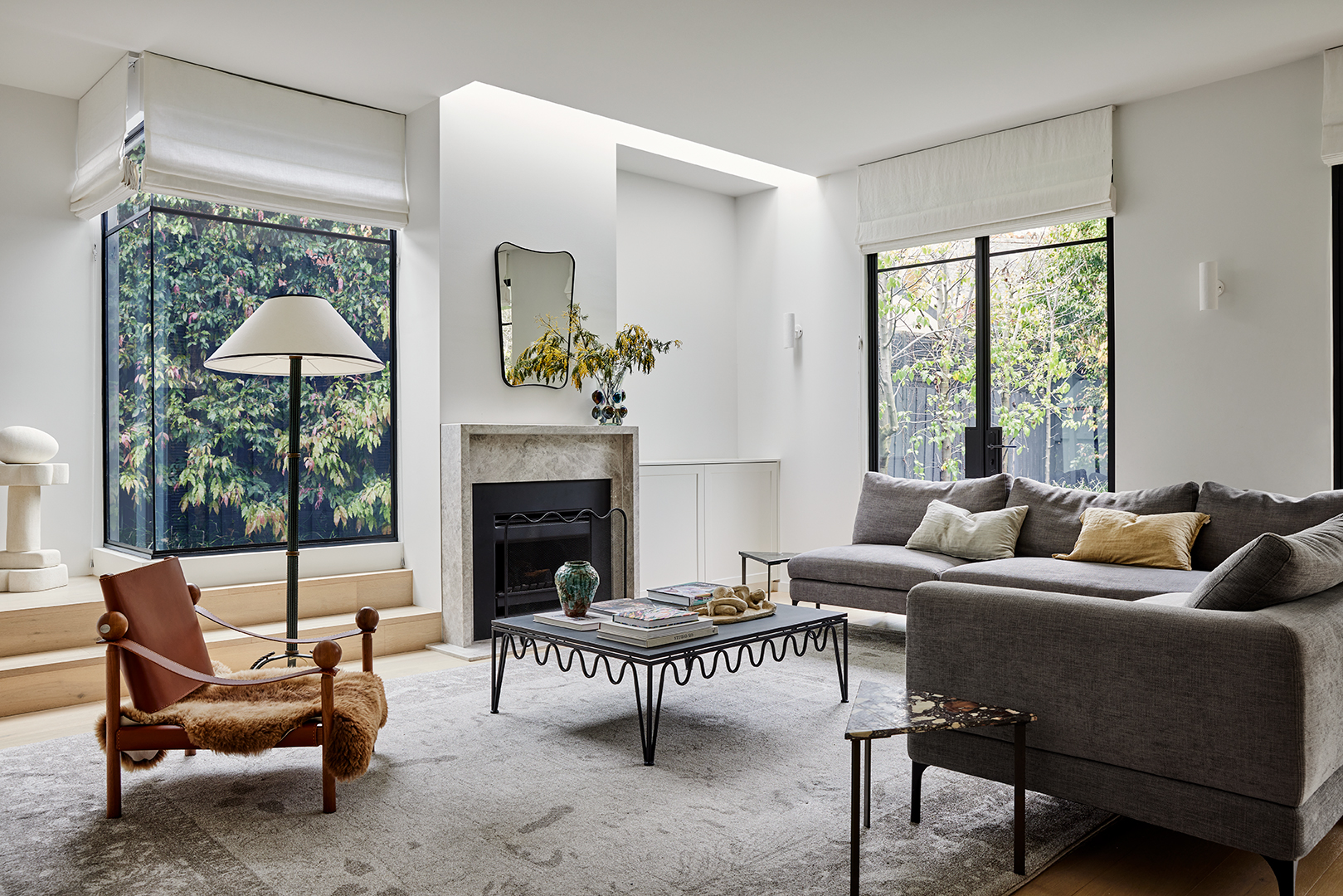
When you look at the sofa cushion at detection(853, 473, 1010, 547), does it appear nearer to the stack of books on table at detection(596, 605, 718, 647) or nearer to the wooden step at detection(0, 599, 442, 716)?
the stack of books on table at detection(596, 605, 718, 647)

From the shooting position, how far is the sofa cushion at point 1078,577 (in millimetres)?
3824

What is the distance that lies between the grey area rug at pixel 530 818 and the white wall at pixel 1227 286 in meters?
2.59

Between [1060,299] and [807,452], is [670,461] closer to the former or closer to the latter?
[807,452]

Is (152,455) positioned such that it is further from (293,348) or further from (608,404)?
(608,404)

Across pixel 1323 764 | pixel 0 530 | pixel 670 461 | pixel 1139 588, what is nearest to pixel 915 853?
pixel 1323 764

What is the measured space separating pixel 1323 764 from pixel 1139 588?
180 centimetres

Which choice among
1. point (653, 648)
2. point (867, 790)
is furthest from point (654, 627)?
point (867, 790)

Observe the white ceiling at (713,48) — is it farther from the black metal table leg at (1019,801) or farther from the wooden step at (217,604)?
the black metal table leg at (1019,801)

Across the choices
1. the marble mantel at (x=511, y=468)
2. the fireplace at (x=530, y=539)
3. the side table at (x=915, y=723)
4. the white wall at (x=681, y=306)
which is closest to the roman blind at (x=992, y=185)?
the white wall at (x=681, y=306)

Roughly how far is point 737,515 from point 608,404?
4.79ft

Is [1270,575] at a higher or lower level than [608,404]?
lower

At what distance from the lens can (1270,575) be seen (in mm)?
2119

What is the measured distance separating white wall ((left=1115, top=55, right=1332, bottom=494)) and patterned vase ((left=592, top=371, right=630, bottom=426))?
9.03ft

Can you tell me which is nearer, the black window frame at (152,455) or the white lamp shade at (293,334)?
the white lamp shade at (293,334)
